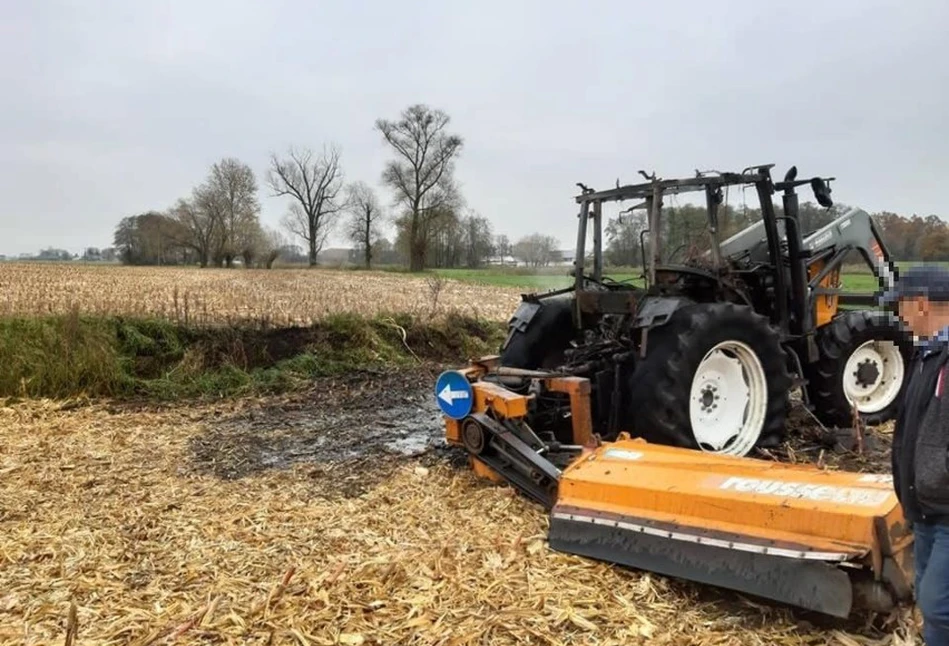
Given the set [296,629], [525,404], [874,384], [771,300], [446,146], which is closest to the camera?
[296,629]

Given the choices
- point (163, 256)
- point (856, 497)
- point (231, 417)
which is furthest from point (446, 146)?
point (856, 497)

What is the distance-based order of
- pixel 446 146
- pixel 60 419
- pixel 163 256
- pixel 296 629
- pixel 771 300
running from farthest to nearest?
pixel 163 256
pixel 446 146
pixel 60 419
pixel 771 300
pixel 296 629

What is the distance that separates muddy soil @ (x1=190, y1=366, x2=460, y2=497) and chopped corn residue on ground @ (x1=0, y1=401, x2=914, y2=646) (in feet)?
0.84

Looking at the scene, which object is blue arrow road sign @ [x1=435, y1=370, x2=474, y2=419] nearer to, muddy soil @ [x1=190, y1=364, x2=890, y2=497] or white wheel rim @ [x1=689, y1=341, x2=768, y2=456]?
muddy soil @ [x1=190, y1=364, x2=890, y2=497]

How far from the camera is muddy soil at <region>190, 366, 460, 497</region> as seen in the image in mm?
5487

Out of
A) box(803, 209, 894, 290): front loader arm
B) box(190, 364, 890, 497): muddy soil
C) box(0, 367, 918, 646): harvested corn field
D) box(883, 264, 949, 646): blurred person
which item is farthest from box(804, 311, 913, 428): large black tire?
box(883, 264, 949, 646): blurred person

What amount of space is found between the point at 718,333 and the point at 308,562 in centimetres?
295

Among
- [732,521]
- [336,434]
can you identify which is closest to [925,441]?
[732,521]

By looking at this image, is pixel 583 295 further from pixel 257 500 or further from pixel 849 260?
pixel 257 500

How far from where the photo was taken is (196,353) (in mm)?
8953

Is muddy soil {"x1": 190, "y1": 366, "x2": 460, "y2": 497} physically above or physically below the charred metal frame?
below

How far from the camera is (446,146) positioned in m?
48.7

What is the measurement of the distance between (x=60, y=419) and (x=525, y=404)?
4843 mm

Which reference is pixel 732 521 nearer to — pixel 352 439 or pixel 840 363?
pixel 840 363
